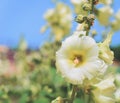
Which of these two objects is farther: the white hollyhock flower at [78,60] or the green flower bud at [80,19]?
the green flower bud at [80,19]

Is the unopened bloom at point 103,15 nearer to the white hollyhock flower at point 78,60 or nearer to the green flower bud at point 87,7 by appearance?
the green flower bud at point 87,7

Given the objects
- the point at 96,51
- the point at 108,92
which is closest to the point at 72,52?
the point at 96,51

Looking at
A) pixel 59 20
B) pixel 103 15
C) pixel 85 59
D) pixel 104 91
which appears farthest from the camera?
pixel 59 20

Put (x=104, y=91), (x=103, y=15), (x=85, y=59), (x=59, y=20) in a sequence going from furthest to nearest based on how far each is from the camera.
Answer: (x=59, y=20) < (x=103, y=15) < (x=104, y=91) < (x=85, y=59)

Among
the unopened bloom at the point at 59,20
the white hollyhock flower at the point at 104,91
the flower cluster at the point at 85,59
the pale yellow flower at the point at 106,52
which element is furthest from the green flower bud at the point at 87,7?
the unopened bloom at the point at 59,20

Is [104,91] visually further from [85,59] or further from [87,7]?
[87,7]

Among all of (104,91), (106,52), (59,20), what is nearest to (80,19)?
(106,52)

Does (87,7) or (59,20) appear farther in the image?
(59,20)
